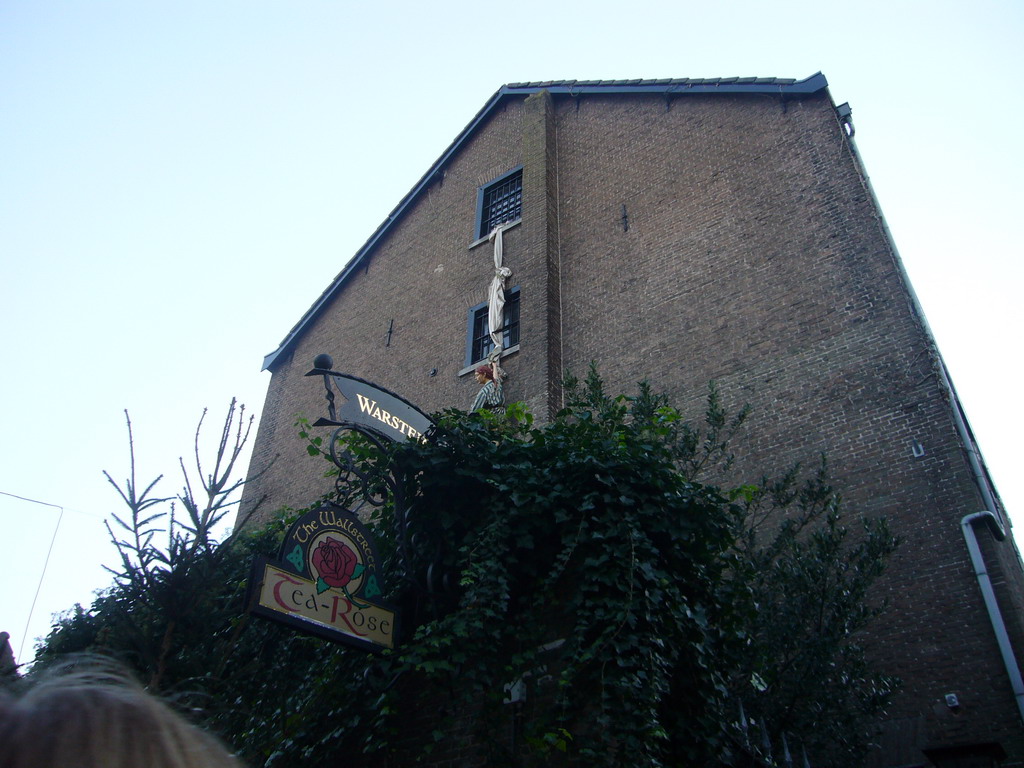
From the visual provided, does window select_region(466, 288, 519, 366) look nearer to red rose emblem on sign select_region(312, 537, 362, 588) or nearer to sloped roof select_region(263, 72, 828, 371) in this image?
sloped roof select_region(263, 72, 828, 371)

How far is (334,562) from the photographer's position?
6.41 m

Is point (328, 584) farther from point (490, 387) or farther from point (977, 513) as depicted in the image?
point (490, 387)

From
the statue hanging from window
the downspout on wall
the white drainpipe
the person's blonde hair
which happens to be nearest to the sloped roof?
the downspout on wall

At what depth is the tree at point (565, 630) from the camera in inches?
249

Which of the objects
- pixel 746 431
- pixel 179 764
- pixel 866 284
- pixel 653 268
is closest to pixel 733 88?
pixel 653 268

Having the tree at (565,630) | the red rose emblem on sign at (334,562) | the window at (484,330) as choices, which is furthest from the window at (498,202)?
the red rose emblem on sign at (334,562)

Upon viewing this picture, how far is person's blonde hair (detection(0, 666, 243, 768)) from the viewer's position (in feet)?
3.54

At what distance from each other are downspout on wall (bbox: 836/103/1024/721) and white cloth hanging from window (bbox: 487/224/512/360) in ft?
20.3

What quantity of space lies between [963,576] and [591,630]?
4929 millimetres

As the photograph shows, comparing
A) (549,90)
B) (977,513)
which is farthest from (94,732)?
(549,90)

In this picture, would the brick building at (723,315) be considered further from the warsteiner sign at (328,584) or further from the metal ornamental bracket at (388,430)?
the warsteiner sign at (328,584)

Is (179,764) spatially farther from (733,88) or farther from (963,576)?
(733,88)

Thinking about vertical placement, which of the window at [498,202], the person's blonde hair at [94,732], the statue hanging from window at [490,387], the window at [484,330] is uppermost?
the window at [498,202]

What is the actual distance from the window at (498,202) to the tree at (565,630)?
30.5 feet
